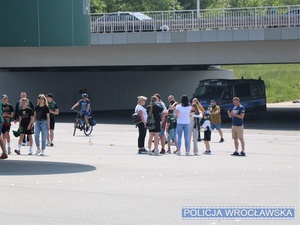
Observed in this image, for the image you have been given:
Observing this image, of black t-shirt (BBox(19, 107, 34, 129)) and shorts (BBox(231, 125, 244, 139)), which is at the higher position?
black t-shirt (BBox(19, 107, 34, 129))

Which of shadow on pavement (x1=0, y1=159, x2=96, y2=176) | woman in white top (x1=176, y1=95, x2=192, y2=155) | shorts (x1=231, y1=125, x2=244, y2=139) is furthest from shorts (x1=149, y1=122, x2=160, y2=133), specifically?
shadow on pavement (x1=0, y1=159, x2=96, y2=176)

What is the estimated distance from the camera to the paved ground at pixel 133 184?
37.4 feet

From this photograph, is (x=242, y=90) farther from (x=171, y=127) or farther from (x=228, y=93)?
(x=171, y=127)

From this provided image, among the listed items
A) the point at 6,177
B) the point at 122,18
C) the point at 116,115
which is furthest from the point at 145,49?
the point at 6,177

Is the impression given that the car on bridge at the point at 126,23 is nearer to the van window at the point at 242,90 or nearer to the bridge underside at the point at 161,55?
the bridge underside at the point at 161,55

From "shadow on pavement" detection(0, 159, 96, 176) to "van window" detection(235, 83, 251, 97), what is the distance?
23775mm

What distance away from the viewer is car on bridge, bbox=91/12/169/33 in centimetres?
4103

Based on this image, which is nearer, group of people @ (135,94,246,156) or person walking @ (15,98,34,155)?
person walking @ (15,98,34,155)

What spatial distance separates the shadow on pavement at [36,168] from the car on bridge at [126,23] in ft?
75.1

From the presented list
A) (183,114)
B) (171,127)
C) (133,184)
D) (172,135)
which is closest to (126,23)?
(171,127)

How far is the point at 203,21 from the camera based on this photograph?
131 feet

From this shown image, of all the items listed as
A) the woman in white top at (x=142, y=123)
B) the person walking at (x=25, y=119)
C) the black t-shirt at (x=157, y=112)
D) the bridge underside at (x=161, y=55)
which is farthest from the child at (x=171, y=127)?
the bridge underside at (x=161, y=55)

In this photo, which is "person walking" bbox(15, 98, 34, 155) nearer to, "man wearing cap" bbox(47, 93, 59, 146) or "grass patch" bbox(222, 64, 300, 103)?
"man wearing cap" bbox(47, 93, 59, 146)

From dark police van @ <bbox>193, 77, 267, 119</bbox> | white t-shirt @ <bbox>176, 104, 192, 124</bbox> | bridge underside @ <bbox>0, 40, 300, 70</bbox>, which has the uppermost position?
bridge underside @ <bbox>0, 40, 300, 70</bbox>
